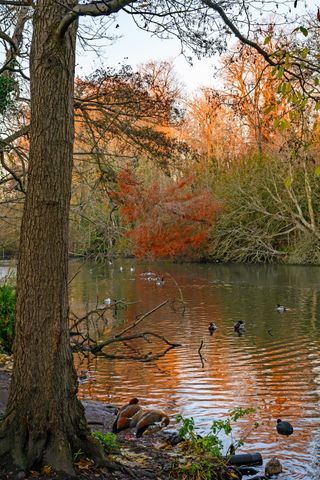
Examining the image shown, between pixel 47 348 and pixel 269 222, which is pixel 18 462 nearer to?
pixel 47 348

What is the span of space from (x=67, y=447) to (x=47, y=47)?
304 cm

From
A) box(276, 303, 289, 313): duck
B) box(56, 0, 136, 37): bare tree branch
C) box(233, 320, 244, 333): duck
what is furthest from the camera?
box(276, 303, 289, 313): duck

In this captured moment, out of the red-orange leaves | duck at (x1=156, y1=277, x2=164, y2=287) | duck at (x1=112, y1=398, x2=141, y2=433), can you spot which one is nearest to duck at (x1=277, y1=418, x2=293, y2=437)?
duck at (x1=112, y1=398, x2=141, y2=433)

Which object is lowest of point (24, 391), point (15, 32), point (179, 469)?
point (179, 469)

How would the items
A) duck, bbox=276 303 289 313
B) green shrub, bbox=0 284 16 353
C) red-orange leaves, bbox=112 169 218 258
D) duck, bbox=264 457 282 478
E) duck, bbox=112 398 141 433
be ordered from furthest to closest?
red-orange leaves, bbox=112 169 218 258, duck, bbox=276 303 289 313, green shrub, bbox=0 284 16 353, duck, bbox=112 398 141 433, duck, bbox=264 457 282 478

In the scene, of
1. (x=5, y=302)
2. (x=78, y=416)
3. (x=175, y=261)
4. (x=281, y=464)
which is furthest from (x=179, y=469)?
(x=175, y=261)

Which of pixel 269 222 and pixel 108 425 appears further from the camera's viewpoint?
pixel 269 222

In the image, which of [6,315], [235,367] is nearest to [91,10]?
[6,315]

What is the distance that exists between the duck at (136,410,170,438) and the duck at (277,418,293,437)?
56.8 inches

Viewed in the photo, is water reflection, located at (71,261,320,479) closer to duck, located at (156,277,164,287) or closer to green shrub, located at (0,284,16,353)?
green shrub, located at (0,284,16,353)

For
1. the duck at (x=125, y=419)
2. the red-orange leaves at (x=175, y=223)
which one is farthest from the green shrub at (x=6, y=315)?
the red-orange leaves at (x=175, y=223)

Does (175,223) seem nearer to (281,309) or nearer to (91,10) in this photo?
(281,309)

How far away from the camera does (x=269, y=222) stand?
→ 37.9 m

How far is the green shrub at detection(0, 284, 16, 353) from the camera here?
11.7 meters
